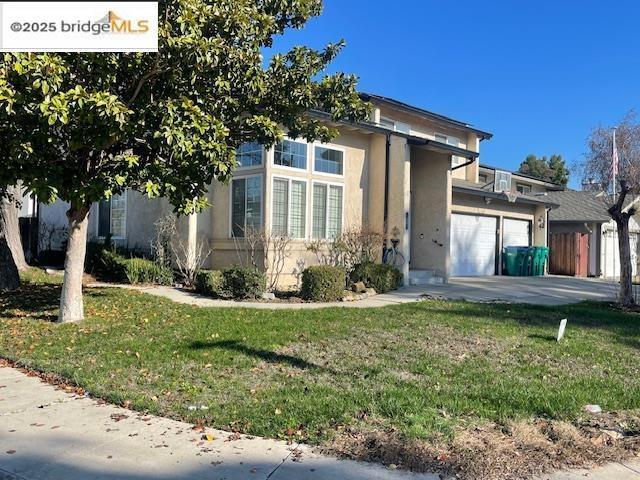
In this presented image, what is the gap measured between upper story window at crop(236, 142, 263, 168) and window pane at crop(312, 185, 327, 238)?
182cm

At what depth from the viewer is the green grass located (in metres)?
5.21

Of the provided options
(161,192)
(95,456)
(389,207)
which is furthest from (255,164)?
(95,456)

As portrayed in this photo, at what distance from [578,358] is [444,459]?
4011mm

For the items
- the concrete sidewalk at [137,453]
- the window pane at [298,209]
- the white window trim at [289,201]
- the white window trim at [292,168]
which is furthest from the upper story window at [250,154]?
the concrete sidewalk at [137,453]

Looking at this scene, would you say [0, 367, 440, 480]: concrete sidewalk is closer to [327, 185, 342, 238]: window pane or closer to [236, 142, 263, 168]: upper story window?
[236, 142, 263, 168]: upper story window

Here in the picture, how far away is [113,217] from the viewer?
18.7 meters

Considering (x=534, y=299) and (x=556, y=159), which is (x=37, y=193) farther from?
(x=556, y=159)

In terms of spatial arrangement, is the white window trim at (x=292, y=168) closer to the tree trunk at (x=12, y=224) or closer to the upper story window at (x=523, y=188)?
the tree trunk at (x=12, y=224)

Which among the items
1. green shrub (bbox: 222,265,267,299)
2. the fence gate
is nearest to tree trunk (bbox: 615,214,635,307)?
green shrub (bbox: 222,265,267,299)

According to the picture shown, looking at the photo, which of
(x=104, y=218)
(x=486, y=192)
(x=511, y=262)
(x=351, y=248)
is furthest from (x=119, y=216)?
(x=511, y=262)

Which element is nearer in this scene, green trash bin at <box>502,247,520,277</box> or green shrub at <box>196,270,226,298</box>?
green shrub at <box>196,270,226,298</box>

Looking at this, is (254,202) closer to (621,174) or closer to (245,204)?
(245,204)

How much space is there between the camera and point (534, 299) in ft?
45.3

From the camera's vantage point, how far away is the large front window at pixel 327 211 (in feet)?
51.6
